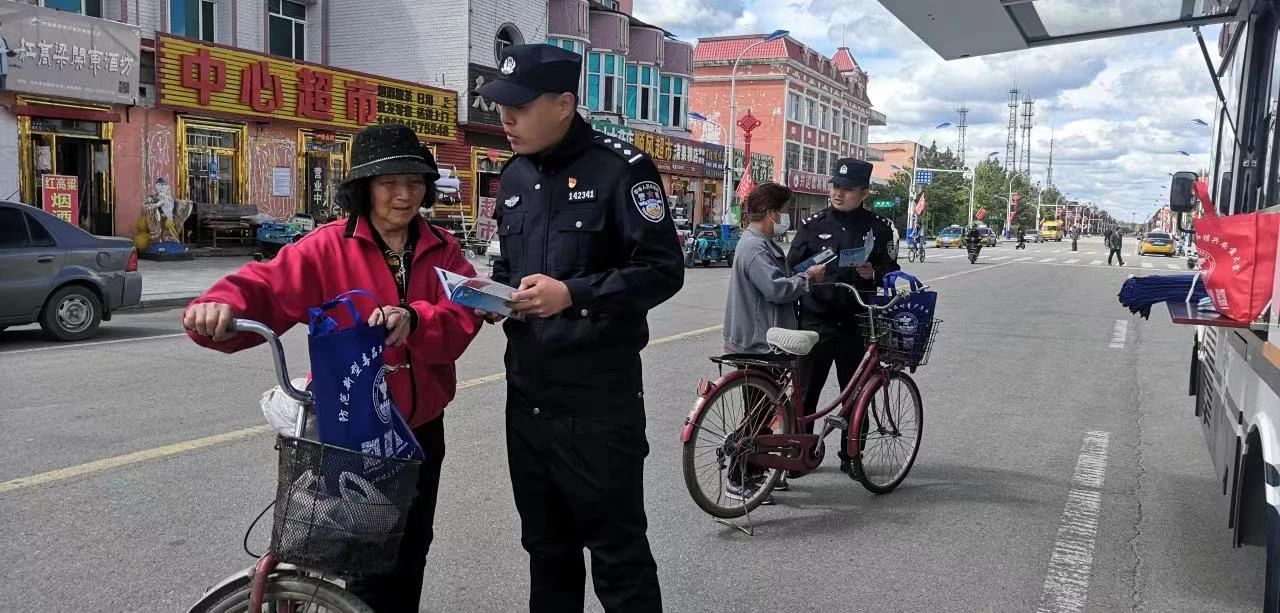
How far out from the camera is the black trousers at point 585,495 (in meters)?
2.72

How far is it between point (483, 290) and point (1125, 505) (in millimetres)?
4418

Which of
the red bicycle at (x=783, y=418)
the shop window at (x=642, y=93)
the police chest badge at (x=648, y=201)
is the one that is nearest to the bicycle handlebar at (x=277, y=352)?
the police chest badge at (x=648, y=201)

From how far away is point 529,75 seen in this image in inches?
104

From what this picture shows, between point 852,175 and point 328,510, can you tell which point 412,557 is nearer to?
point 328,510

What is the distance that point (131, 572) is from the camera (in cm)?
394

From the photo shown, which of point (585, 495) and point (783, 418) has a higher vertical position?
point (585, 495)

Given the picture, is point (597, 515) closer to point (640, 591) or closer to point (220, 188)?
point (640, 591)

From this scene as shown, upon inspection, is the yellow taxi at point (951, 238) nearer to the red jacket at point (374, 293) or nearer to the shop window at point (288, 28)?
the shop window at point (288, 28)

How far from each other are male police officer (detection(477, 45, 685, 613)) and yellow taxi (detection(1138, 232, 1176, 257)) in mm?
56509

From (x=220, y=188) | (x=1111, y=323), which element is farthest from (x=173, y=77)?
(x=1111, y=323)

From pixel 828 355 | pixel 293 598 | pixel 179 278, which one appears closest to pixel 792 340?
pixel 828 355

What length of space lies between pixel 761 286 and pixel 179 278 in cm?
1506

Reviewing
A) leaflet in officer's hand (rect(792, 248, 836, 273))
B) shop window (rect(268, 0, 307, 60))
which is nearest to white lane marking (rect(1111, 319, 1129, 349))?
leaflet in officer's hand (rect(792, 248, 836, 273))

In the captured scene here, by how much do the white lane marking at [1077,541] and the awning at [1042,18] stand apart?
2.67m
